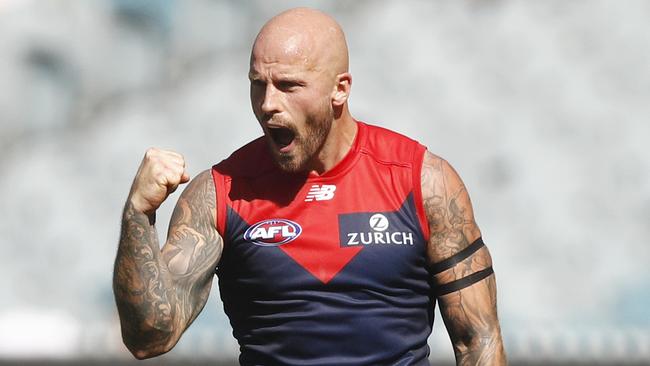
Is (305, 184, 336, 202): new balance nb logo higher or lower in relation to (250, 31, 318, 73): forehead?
lower

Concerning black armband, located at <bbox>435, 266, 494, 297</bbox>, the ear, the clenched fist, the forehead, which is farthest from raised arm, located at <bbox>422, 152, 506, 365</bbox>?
the clenched fist

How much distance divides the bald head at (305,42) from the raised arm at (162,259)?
1.90ft

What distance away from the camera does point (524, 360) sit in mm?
10539

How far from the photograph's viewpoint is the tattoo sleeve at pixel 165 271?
4.56 meters

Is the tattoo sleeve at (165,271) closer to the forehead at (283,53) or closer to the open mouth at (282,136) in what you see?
the open mouth at (282,136)

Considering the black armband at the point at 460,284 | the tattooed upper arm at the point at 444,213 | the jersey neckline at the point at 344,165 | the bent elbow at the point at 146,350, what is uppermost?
the jersey neckline at the point at 344,165

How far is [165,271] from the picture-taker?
15.3 feet

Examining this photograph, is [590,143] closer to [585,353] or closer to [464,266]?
[585,353]

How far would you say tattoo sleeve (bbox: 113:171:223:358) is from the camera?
15.0 ft

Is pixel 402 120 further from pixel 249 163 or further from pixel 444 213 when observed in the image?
pixel 444 213

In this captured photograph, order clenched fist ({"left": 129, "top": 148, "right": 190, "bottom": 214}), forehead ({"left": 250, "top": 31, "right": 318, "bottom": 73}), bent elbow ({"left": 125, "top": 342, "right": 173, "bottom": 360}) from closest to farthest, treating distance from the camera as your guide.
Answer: clenched fist ({"left": 129, "top": 148, "right": 190, "bottom": 214})
bent elbow ({"left": 125, "top": 342, "right": 173, "bottom": 360})
forehead ({"left": 250, "top": 31, "right": 318, "bottom": 73})

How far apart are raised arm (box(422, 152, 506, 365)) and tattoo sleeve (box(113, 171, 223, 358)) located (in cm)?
82

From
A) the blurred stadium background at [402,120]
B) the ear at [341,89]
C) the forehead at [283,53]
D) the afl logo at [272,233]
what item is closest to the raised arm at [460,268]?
the ear at [341,89]

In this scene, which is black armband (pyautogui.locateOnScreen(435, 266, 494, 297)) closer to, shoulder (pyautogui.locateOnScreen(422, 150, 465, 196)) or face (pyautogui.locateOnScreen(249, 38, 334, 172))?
shoulder (pyautogui.locateOnScreen(422, 150, 465, 196))
